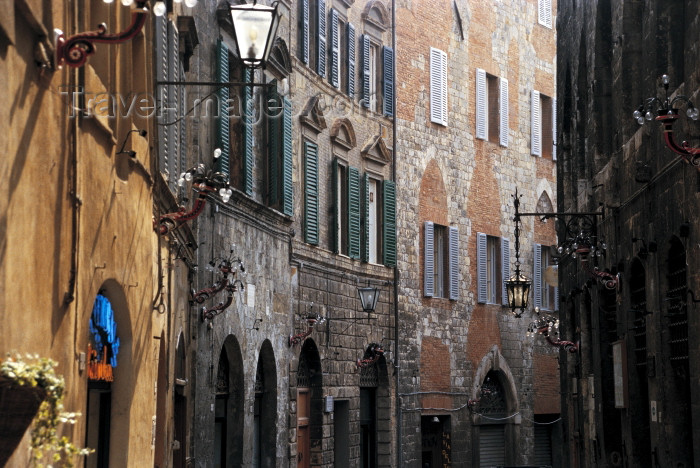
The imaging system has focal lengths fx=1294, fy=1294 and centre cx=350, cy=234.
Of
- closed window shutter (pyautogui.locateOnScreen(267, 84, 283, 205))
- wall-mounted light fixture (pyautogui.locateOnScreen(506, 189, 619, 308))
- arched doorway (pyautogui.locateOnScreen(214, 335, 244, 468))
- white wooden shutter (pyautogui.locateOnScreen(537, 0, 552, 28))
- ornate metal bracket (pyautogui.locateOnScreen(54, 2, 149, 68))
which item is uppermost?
white wooden shutter (pyautogui.locateOnScreen(537, 0, 552, 28))

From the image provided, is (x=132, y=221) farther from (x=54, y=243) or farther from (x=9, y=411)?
(x=9, y=411)

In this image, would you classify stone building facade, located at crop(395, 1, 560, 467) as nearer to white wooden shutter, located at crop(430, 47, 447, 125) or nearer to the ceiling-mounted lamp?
white wooden shutter, located at crop(430, 47, 447, 125)

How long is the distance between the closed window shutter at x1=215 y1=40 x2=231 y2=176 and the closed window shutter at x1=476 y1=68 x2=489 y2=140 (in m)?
14.8

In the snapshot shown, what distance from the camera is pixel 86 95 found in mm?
8219

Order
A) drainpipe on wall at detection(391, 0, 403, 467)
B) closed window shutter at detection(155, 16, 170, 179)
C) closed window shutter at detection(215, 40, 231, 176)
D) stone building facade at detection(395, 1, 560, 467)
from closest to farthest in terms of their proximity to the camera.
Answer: closed window shutter at detection(155, 16, 170, 179), closed window shutter at detection(215, 40, 231, 176), drainpipe on wall at detection(391, 0, 403, 467), stone building facade at detection(395, 1, 560, 467)

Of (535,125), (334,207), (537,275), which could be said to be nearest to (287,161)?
(334,207)

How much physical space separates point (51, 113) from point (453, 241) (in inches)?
943

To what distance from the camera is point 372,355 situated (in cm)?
2728

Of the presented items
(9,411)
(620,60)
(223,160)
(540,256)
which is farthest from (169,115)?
(540,256)

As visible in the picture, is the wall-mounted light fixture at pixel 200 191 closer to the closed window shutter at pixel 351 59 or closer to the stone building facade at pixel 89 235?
the stone building facade at pixel 89 235

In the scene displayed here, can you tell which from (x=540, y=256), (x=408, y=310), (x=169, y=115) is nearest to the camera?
(x=169, y=115)

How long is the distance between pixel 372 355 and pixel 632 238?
12951 mm

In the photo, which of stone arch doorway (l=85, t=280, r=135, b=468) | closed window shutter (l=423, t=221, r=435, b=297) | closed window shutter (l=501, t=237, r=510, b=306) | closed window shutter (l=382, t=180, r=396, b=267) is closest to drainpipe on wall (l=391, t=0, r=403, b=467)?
closed window shutter (l=382, t=180, r=396, b=267)

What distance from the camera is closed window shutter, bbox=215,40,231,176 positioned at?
17469 millimetres
